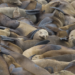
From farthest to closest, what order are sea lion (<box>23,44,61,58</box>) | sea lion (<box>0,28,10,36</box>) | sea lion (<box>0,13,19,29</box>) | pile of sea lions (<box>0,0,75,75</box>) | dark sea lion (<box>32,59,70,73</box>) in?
sea lion (<box>0,13,19,29</box>) → sea lion (<box>0,28,10,36</box>) → sea lion (<box>23,44,61,58</box>) → dark sea lion (<box>32,59,70,73</box>) → pile of sea lions (<box>0,0,75,75</box>)

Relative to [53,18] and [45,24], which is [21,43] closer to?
[45,24]

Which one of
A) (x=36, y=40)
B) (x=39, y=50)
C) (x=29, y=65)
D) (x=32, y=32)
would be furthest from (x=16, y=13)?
(x=29, y=65)

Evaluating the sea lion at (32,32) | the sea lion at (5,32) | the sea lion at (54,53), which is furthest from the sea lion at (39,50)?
the sea lion at (5,32)

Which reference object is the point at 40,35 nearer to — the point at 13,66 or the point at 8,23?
the point at 8,23

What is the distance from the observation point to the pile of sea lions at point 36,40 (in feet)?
5.74

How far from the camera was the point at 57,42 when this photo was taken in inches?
117

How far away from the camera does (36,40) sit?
2.89m

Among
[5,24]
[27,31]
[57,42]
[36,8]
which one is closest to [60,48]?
[57,42]

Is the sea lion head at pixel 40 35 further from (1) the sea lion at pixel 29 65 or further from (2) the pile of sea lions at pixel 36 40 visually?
(1) the sea lion at pixel 29 65

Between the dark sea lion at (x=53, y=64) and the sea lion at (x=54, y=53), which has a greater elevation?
the dark sea lion at (x=53, y=64)

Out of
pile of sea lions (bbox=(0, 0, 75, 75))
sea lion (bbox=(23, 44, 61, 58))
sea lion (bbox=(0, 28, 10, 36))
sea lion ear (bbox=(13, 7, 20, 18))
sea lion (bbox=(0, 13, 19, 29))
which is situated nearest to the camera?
pile of sea lions (bbox=(0, 0, 75, 75))

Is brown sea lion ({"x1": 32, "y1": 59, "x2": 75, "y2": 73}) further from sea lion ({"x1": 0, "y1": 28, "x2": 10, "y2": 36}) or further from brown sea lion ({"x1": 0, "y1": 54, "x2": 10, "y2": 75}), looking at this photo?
sea lion ({"x1": 0, "y1": 28, "x2": 10, "y2": 36})

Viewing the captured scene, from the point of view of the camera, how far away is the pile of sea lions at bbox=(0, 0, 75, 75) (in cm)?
175

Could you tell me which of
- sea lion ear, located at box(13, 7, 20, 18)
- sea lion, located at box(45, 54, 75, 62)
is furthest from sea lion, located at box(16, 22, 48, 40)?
sea lion, located at box(45, 54, 75, 62)
